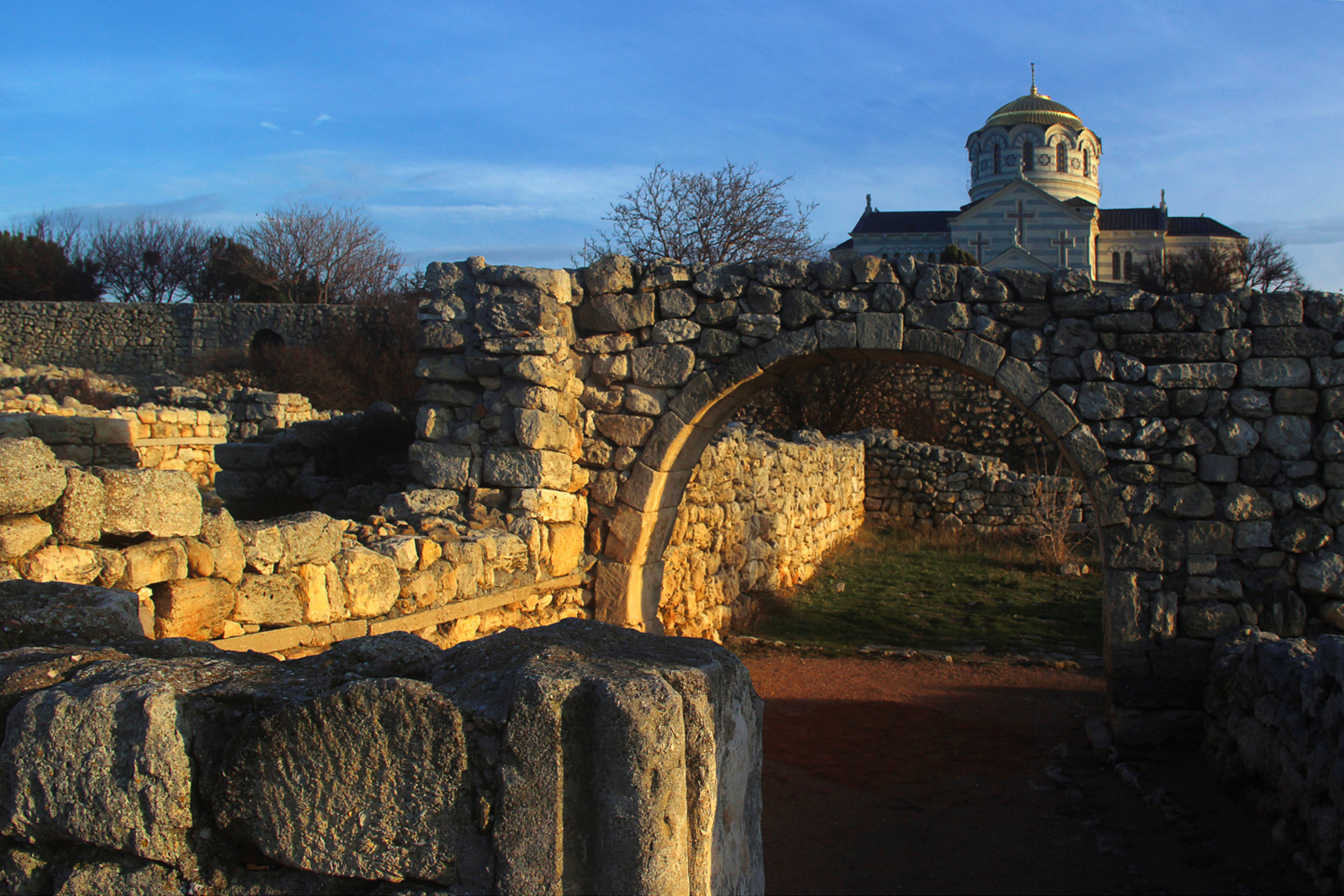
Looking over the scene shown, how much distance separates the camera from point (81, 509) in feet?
11.7

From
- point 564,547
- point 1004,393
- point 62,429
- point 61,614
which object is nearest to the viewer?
point 61,614

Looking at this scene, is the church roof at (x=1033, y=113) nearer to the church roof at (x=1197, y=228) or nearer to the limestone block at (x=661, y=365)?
the church roof at (x=1197, y=228)

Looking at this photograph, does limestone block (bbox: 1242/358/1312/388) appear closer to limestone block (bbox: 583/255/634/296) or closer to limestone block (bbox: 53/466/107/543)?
limestone block (bbox: 583/255/634/296)

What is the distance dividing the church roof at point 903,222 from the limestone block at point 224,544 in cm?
4510

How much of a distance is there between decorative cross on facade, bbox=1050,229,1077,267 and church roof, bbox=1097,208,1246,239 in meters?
5.18

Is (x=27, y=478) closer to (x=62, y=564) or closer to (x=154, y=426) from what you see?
(x=62, y=564)

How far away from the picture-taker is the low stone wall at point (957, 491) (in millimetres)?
14734

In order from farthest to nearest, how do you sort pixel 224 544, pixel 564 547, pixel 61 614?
pixel 564 547, pixel 224 544, pixel 61 614

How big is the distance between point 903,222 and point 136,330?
3553 centimetres

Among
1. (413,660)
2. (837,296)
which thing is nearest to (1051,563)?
(837,296)

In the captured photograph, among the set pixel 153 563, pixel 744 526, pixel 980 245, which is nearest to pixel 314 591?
pixel 153 563

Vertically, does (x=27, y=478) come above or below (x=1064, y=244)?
below

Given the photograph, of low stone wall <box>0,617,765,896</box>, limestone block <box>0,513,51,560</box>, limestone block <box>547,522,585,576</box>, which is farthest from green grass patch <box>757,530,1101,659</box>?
low stone wall <box>0,617,765,896</box>

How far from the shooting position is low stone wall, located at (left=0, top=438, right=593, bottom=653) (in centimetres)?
346
